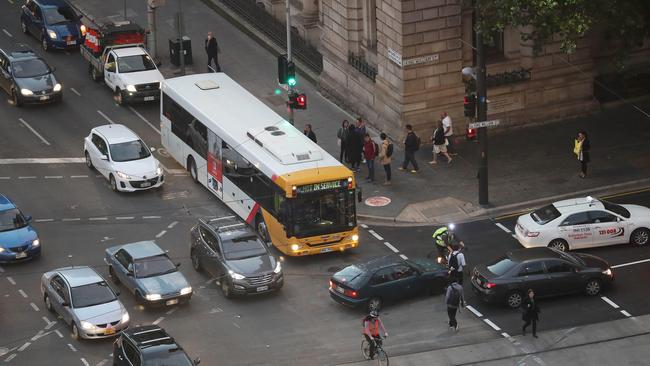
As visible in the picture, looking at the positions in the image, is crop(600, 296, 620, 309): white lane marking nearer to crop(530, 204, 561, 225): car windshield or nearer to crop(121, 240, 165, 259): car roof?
crop(530, 204, 561, 225): car windshield

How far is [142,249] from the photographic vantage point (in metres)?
44.8

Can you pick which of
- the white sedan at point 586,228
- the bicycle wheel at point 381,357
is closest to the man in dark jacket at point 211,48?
the white sedan at point 586,228

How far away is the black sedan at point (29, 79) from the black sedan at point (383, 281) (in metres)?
20.8

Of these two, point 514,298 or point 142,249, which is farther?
point 142,249

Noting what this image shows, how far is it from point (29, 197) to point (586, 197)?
19.7 m

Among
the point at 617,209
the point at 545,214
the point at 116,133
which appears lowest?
the point at 545,214

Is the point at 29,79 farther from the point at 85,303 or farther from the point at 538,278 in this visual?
the point at 538,278

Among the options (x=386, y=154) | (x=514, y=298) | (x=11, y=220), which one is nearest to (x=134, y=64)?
(x=386, y=154)

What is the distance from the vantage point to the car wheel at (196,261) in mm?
46237

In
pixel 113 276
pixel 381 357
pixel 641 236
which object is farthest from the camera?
pixel 641 236

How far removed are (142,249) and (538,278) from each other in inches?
478

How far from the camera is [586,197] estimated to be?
4722 centimetres

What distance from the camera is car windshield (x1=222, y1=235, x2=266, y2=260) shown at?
4469 centimetres

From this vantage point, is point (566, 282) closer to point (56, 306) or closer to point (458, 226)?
point (458, 226)
